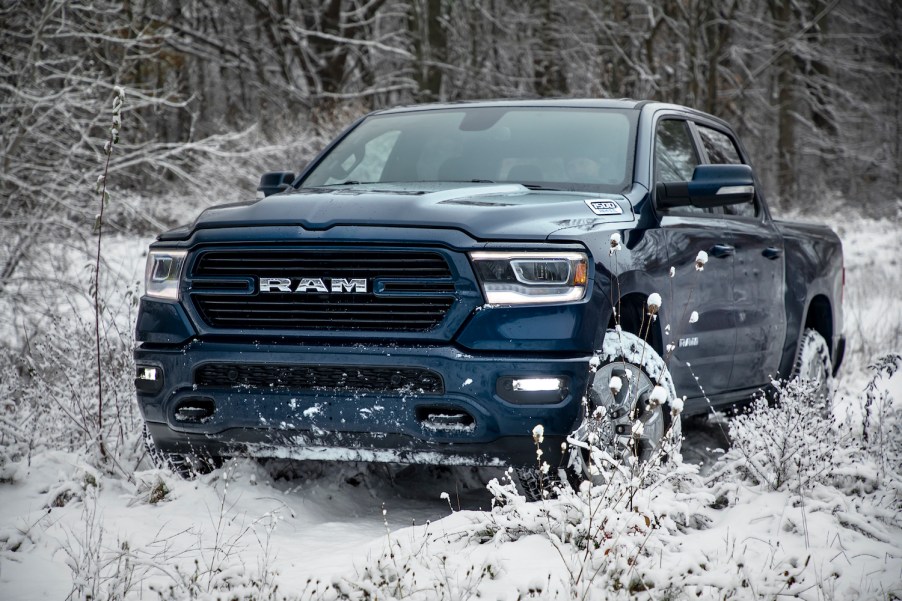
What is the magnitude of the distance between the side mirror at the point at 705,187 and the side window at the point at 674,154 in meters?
0.12

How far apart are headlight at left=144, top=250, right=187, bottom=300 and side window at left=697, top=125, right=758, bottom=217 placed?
10.1ft

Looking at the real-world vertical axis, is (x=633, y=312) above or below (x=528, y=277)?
below

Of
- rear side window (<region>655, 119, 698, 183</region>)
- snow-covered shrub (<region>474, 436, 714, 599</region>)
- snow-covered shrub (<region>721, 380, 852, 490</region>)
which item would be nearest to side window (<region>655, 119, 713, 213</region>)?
rear side window (<region>655, 119, 698, 183</region>)

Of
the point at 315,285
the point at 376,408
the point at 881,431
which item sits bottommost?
the point at 881,431

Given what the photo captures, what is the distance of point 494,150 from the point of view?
5.12 m

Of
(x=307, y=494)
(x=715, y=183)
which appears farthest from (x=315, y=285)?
(x=715, y=183)

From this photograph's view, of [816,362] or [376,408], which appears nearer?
[376,408]

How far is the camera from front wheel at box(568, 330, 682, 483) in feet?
12.5

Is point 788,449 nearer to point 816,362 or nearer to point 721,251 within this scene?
point 721,251

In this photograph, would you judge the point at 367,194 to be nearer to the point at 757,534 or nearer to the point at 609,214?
the point at 609,214

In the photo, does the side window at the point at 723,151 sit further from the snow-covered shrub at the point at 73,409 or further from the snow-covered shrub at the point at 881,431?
the snow-covered shrub at the point at 73,409

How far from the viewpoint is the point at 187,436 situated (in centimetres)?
412

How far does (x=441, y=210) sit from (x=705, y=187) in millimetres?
1444

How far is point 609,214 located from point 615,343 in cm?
56
